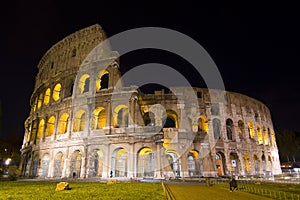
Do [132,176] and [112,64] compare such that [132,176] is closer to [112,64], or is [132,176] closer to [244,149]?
[112,64]

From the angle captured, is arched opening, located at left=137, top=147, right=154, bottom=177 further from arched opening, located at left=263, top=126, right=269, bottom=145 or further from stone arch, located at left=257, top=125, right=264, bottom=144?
arched opening, located at left=263, top=126, right=269, bottom=145

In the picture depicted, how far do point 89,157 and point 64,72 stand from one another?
1234 cm

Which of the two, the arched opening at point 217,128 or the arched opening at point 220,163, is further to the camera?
the arched opening at point 217,128

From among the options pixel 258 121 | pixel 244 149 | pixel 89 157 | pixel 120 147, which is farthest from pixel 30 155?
pixel 258 121

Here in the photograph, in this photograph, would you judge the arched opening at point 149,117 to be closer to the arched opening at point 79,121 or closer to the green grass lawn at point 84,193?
the arched opening at point 79,121

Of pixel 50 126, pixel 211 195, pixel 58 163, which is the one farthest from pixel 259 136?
pixel 50 126

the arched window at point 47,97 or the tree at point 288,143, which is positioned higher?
the arched window at point 47,97

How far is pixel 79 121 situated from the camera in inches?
1037

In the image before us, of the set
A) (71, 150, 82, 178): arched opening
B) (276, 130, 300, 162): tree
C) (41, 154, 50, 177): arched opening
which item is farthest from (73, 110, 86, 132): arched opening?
(276, 130, 300, 162): tree

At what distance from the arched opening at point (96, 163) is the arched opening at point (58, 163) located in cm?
386

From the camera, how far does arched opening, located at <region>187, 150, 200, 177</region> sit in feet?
86.6

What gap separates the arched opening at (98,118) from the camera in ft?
81.7

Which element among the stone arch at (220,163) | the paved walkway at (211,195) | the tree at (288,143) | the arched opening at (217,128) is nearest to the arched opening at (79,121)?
the paved walkway at (211,195)

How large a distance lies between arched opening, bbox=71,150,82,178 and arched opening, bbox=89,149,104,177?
2085mm
